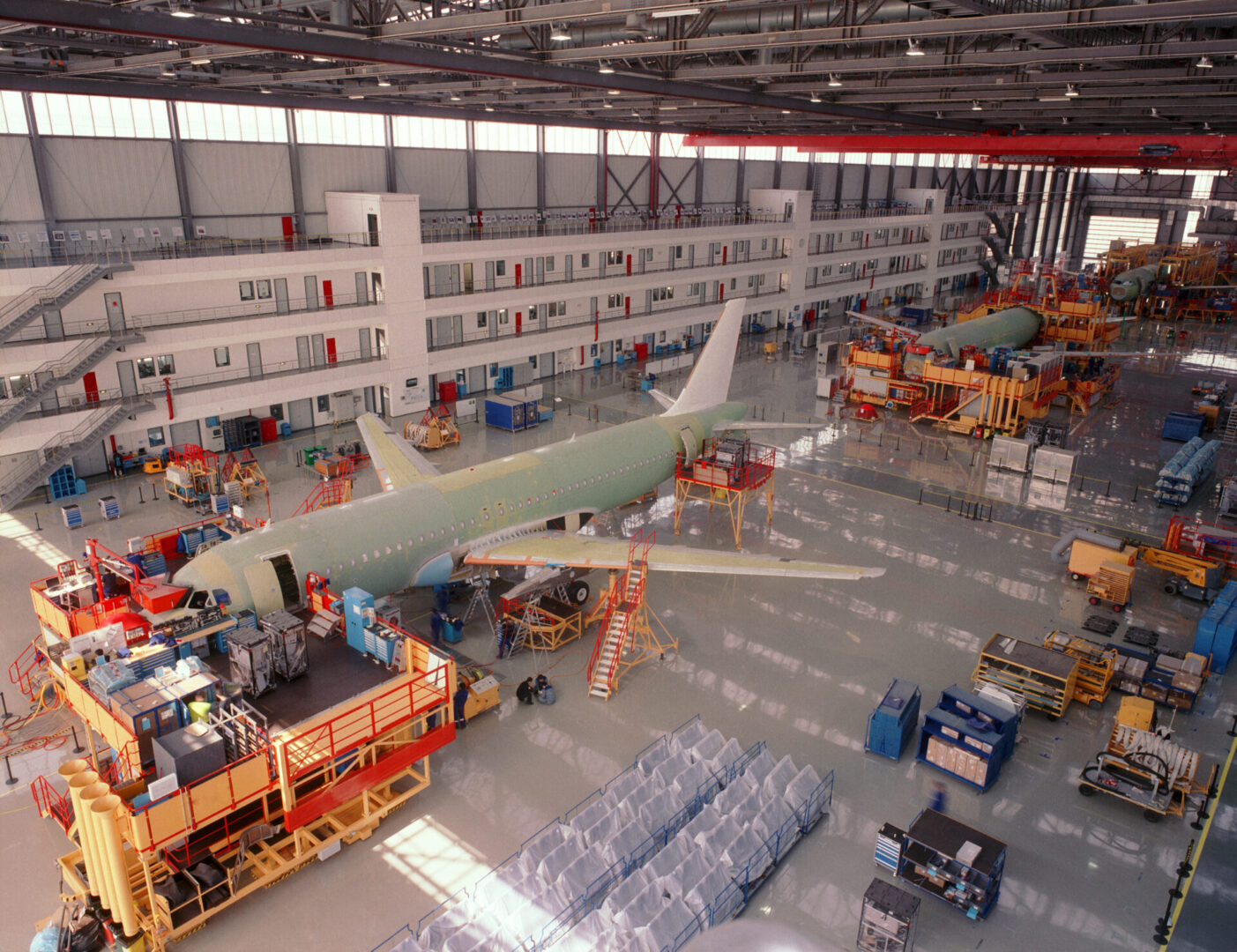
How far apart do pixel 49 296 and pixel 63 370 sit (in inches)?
124

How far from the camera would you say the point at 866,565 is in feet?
110

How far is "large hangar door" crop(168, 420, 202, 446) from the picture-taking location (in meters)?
43.7

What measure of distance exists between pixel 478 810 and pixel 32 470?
2769 centimetres

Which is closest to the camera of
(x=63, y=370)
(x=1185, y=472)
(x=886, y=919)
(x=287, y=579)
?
(x=886, y=919)

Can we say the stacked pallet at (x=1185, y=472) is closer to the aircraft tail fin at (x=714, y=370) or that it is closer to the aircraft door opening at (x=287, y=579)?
the aircraft tail fin at (x=714, y=370)

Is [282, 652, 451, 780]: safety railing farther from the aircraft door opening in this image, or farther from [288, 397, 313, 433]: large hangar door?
[288, 397, 313, 433]: large hangar door

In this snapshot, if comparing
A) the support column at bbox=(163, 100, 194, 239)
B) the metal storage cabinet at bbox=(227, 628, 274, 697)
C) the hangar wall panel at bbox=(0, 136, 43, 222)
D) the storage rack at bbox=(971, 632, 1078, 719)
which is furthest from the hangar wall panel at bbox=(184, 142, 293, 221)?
the storage rack at bbox=(971, 632, 1078, 719)

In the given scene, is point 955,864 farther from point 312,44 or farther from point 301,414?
point 301,414

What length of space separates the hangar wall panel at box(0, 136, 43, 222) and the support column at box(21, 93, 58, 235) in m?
0.16

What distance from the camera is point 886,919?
16547mm

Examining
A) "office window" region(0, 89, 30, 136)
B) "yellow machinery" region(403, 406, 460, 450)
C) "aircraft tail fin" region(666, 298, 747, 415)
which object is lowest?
"yellow machinery" region(403, 406, 460, 450)

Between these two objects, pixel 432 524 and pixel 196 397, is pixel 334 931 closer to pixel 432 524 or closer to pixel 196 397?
pixel 432 524

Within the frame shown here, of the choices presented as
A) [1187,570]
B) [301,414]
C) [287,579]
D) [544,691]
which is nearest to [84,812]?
[287,579]

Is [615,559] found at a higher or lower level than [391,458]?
lower
